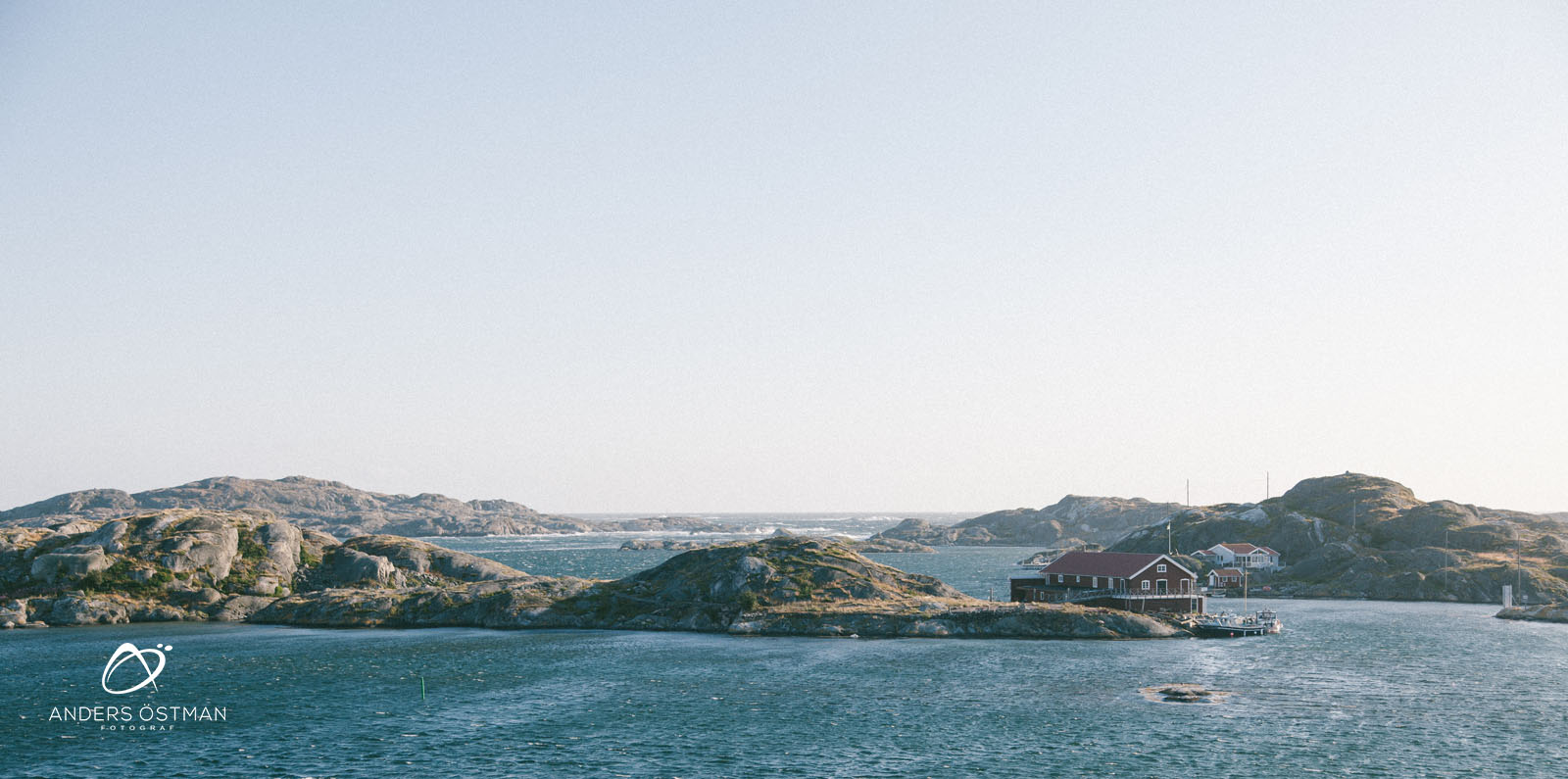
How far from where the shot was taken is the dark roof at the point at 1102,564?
13350 cm

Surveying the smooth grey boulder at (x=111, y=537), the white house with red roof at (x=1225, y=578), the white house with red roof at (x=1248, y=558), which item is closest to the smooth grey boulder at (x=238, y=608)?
the smooth grey boulder at (x=111, y=537)

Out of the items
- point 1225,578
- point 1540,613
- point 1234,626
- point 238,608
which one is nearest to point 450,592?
point 238,608

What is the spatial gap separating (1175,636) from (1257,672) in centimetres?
2746

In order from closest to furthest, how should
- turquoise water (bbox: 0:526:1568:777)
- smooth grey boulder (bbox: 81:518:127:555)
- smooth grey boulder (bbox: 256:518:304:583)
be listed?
turquoise water (bbox: 0:526:1568:777)
smooth grey boulder (bbox: 81:518:127:555)
smooth grey boulder (bbox: 256:518:304:583)

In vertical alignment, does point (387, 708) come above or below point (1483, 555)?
below

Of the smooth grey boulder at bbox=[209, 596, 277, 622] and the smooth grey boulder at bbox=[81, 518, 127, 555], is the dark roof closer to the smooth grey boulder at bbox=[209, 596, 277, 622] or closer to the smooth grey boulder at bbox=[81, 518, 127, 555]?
the smooth grey boulder at bbox=[209, 596, 277, 622]

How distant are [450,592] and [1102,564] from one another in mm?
84467

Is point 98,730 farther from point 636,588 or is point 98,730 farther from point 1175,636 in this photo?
point 1175,636

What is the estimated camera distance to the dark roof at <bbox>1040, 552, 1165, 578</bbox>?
134 m

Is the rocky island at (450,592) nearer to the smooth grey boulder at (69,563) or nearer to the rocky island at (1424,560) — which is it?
the smooth grey boulder at (69,563)

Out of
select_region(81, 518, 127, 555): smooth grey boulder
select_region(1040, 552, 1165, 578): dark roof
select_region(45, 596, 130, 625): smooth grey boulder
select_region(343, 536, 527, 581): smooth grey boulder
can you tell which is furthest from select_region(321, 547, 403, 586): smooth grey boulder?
select_region(1040, 552, 1165, 578): dark roof

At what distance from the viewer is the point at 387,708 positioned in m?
76.9

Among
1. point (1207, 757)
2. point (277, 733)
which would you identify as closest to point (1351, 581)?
point (1207, 757)

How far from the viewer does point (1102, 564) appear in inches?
5399
